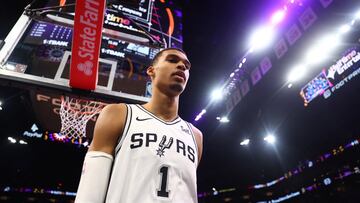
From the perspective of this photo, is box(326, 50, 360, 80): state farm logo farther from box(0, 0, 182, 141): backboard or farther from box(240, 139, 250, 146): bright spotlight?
box(240, 139, 250, 146): bright spotlight

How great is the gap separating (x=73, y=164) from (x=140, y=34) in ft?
34.7

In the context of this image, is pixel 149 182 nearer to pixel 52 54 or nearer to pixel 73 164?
pixel 52 54

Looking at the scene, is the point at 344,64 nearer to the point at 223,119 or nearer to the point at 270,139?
the point at 223,119

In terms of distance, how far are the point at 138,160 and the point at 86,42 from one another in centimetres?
212

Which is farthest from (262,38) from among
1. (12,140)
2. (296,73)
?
(12,140)

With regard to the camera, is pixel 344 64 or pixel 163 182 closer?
pixel 163 182

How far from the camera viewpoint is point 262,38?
23.7ft

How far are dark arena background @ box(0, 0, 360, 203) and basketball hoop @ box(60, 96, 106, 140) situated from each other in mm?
71

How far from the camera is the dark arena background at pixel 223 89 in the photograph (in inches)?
152

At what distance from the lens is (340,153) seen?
9539mm

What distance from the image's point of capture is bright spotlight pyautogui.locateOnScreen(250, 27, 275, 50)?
23.1 feet

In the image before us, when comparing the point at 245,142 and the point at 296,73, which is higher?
the point at 245,142

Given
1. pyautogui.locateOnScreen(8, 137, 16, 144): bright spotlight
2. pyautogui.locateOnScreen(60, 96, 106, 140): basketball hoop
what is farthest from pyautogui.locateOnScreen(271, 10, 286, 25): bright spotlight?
pyautogui.locateOnScreen(8, 137, 16, 144): bright spotlight

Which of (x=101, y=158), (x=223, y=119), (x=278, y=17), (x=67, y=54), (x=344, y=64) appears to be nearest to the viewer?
(x=101, y=158)
